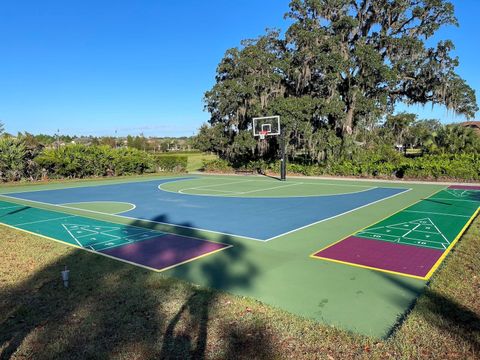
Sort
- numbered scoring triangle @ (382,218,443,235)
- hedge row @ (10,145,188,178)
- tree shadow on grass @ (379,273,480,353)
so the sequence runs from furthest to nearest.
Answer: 1. hedge row @ (10,145,188,178)
2. numbered scoring triangle @ (382,218,443,235)
3. tree shadow on grass @ (379,273,480,353)

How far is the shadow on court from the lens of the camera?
4.03 m

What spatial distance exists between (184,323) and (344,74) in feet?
79.7

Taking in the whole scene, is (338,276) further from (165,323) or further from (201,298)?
(165,323)

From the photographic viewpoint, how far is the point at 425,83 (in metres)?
25.2

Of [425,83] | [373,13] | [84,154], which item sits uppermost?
[373,13]

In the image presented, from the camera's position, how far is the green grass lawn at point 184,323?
13.0ft

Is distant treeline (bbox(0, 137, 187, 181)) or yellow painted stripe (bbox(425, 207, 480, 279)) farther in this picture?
distant treeline (bbox(0, 137, 187, 181))

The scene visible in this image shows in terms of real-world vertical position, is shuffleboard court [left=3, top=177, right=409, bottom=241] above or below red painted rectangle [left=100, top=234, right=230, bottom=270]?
below

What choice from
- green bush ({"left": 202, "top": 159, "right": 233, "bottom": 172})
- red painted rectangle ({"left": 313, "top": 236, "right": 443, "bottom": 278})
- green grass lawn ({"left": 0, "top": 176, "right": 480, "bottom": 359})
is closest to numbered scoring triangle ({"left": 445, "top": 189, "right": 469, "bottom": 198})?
red painted rectangle ({"left": 313, "top": 236, "right": 443, "bottom": 278})

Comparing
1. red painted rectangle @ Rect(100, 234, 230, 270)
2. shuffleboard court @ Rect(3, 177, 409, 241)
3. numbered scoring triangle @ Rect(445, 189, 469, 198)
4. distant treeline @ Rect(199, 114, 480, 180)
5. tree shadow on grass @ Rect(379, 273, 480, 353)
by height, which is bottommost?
shuffleboard court @ Rect(3, 177, 409, 241)

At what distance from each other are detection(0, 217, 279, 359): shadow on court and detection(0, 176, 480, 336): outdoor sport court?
0.59m

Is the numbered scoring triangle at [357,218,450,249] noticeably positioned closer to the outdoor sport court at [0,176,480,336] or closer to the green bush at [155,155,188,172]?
the outdoor sport court at [0,176,480,336]

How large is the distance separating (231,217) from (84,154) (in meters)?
21.1

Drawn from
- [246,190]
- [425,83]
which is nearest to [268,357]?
[246,190]
